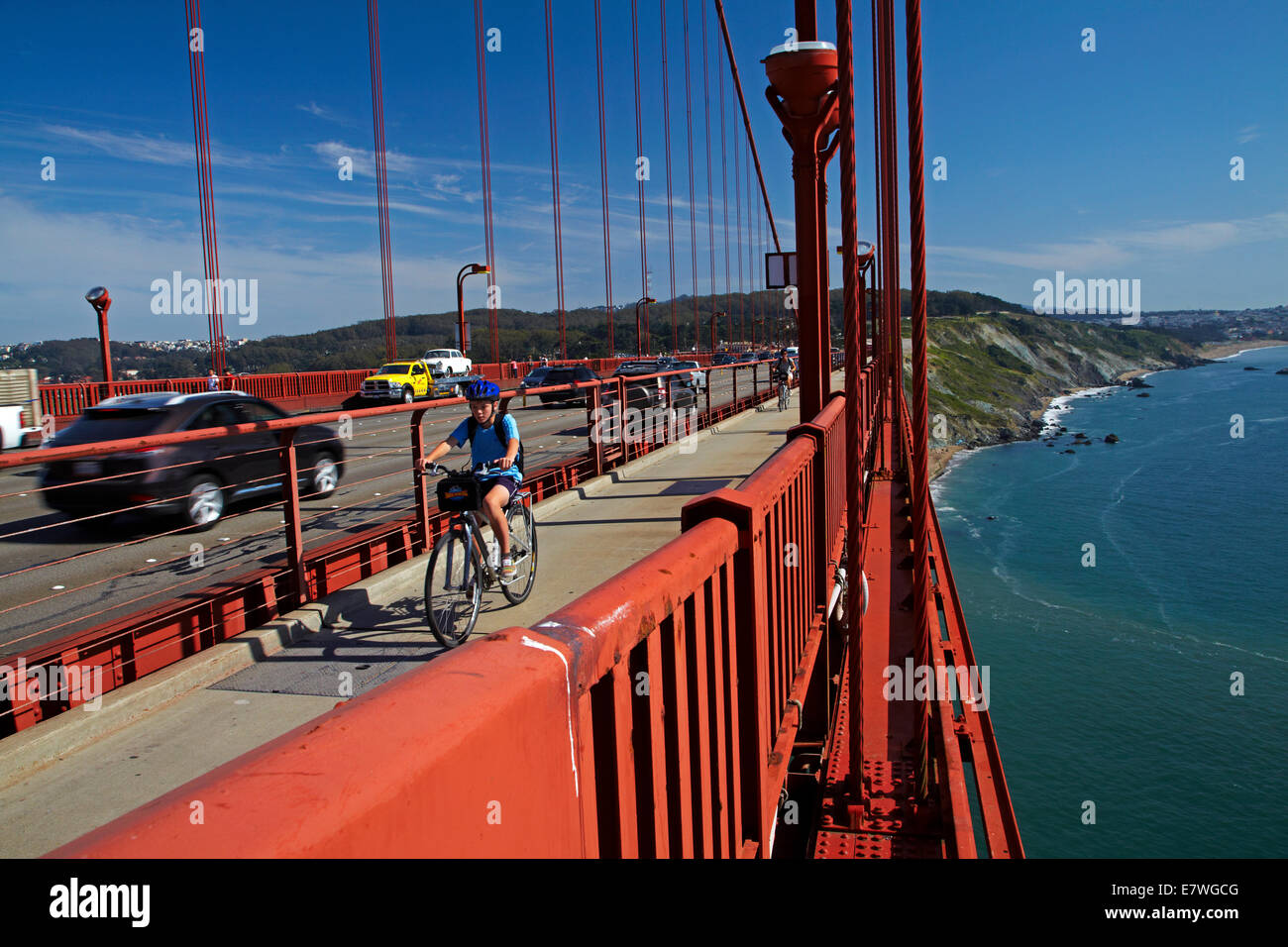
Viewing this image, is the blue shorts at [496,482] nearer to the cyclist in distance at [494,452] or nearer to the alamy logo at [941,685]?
the cyclist in distance at [494,452]

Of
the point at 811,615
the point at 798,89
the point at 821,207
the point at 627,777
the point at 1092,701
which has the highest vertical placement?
the point at 798,89

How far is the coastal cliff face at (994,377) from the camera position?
116875 millimetres

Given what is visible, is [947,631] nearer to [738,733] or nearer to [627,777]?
[738,733]

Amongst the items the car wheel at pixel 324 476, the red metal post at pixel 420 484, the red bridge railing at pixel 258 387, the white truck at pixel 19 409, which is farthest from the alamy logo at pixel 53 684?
the red bridge railing at pixel 258 387

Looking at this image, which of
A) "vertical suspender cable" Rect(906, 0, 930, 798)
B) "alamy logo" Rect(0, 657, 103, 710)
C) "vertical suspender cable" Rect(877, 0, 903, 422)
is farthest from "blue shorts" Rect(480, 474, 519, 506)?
"vertical suspender cable" Rect(877, 0, 903, 422)

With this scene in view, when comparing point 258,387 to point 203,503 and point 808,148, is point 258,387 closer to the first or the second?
point 203,503

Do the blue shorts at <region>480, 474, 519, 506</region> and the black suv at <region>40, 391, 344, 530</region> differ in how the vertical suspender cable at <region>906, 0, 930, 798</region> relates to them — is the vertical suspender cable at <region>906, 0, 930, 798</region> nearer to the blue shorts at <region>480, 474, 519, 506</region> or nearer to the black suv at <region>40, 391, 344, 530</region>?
the blue shorts at <region>480, 474, 519, 506</region>

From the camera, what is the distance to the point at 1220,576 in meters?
60.5

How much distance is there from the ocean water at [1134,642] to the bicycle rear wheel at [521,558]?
20.7 meters

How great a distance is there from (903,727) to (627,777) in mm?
3530

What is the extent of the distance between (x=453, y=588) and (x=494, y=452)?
1028mm
